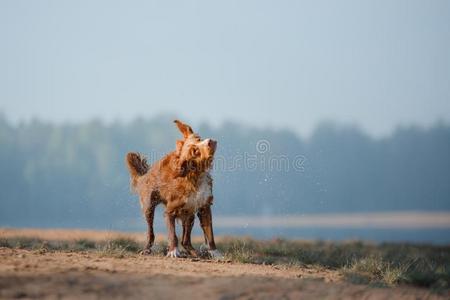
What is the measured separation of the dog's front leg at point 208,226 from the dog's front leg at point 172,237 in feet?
1.66

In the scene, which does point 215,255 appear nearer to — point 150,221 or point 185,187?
point 185,187

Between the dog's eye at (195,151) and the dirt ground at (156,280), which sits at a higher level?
the dog's eye at (195,151)

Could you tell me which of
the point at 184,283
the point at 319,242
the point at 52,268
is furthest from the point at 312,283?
the point at 319,242

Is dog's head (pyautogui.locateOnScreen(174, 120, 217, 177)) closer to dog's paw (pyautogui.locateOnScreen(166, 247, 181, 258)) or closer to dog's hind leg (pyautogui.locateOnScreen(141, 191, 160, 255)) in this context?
dog's hind leg (pyautogui.locateOnScreen(141, 191, 160, 255))

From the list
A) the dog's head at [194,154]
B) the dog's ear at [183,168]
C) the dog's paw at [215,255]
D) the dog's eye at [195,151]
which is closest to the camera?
the dog's head at [194,154]

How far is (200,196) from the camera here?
40.1 ft

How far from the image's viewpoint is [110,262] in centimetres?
1083

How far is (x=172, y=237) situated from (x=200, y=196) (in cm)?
84

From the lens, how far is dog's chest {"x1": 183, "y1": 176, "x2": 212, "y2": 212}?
12203 millimetres

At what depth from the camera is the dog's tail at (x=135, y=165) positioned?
14.1 m

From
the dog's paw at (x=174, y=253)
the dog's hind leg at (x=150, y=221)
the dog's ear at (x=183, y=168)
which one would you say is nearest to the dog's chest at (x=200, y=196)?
the dog's ear at (x=183, y=168)

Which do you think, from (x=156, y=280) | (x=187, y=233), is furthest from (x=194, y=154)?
(x=156, y=280)

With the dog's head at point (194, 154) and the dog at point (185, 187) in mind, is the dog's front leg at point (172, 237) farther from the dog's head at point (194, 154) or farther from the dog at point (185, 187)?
the dog's head at point (194, 154)

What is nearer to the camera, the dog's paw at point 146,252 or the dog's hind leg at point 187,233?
the dog's hind leg at point 187,233
